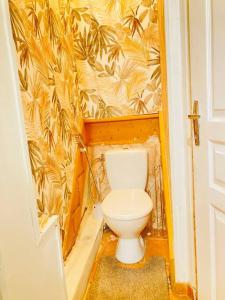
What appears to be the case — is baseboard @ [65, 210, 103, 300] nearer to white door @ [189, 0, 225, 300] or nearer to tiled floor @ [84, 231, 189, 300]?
tiled floor @ [84, 231, 189, 300]

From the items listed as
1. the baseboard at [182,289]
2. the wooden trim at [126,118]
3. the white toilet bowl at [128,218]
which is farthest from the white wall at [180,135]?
the wooden trim at [126,118]

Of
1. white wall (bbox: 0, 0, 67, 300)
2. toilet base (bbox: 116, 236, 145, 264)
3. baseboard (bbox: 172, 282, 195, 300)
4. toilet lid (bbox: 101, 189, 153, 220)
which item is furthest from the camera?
toilet base (bbox: 116, 236, 145, 264)

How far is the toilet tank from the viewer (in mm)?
2043

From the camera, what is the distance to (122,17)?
2031 millimetres

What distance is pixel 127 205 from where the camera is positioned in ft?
5.92

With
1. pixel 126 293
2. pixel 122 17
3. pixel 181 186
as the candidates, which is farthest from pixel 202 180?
pixel 122 17

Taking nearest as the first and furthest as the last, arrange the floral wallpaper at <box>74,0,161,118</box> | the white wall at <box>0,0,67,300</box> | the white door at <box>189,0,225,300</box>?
the white wall at <box>0,0,67,300</box>, the white door at <box>189,0,225,300</box>, the floral wallpaper at <box>74,0,161,118</box>

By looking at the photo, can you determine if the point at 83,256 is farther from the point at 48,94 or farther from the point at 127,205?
the point at 48,94

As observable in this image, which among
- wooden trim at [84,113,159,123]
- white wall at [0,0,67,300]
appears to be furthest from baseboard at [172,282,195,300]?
wooden trim at [84,113,159,123]

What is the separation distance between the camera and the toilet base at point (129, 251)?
1778 millimetres

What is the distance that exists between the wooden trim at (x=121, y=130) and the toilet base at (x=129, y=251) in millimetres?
882

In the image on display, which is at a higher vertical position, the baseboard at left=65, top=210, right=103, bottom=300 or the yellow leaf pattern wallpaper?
the yellow leaf pattern wallpaper

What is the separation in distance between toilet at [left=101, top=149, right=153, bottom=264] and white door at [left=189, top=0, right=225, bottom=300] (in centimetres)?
56

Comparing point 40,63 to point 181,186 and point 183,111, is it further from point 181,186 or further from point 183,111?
point 181,186
